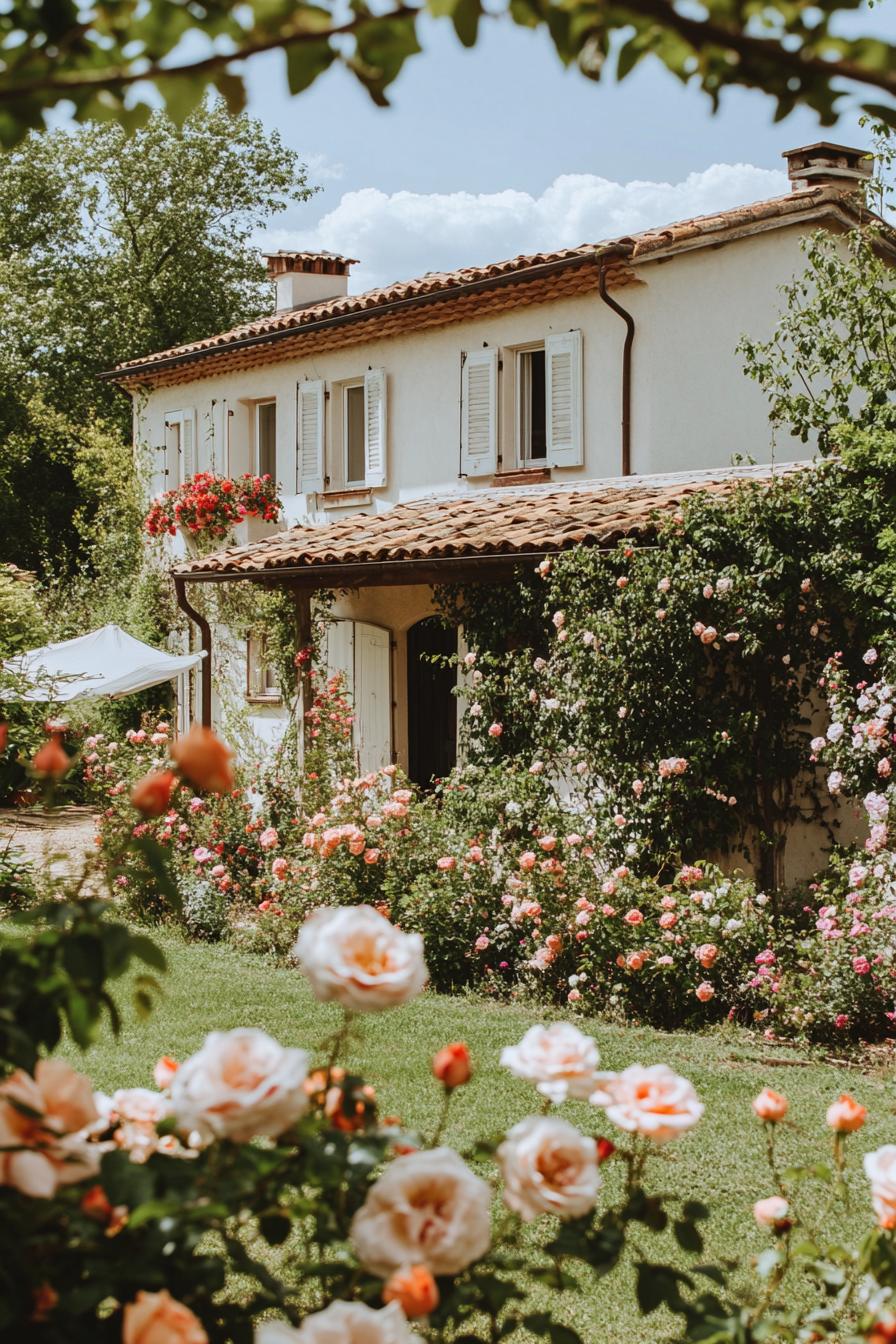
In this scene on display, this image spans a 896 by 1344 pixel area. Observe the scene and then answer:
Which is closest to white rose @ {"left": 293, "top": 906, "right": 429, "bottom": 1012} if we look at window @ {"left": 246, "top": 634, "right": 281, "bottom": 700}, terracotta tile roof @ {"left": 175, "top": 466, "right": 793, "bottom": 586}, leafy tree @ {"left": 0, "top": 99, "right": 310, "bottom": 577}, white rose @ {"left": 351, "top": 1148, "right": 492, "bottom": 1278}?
white rose @ {"left": 351, "top": 1148, "right": 492, "bottom": 1278}

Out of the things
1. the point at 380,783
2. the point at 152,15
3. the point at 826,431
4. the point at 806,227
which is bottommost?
the point at 380,783

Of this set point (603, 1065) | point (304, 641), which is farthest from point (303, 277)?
point (603, 1065)

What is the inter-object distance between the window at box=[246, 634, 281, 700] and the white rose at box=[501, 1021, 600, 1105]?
51.8ft

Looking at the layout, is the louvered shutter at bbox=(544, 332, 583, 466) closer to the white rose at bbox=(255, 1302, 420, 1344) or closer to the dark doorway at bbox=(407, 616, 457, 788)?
the dark doorway at bbox=(407, 616, 457, 788)

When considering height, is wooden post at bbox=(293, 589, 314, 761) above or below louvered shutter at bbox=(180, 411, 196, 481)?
below

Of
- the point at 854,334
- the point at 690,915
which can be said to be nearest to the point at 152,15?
the point at 690,915

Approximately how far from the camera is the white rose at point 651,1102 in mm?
1939

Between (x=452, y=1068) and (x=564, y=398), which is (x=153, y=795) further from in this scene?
(x=564, y=398)

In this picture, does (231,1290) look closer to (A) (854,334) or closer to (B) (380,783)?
(B) (380,783)

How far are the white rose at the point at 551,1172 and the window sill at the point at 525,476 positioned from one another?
12.5m

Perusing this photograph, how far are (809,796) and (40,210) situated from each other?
28140 mm

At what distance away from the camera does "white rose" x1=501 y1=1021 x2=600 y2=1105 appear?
198 centimetres

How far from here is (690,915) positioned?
8305 millimetres

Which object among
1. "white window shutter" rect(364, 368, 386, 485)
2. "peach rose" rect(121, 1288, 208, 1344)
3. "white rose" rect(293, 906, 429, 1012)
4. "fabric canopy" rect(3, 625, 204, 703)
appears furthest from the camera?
"fabric canopy" rect(3, 625, 204, 703)
